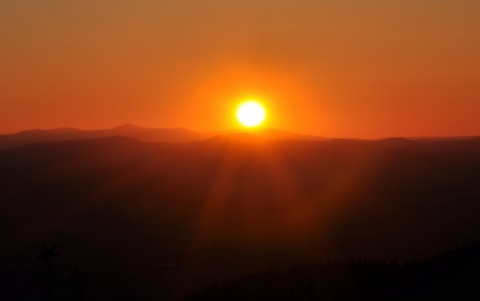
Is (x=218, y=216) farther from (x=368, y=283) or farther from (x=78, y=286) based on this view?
(x=368, y=283)

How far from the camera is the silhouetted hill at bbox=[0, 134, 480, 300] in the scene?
157ft

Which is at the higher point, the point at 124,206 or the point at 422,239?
the point at 124,206

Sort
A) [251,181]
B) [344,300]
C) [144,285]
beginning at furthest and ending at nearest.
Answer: [251,181] → [144,285] → [344,300]

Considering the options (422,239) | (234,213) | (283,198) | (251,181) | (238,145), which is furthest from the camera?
(238,145)

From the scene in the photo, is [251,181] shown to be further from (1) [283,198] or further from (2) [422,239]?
(2) [422,239]

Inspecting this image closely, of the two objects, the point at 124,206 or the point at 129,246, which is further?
the point at 124,206

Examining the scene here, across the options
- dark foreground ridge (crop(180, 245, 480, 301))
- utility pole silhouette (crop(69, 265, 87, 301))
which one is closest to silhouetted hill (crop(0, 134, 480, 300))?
utility pole silhouette (crop(69, 265, 87, 301))

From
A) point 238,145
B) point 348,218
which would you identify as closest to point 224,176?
point 238,145

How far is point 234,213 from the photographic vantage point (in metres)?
75.9

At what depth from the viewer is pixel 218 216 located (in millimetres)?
73312

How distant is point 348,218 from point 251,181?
1501 inches

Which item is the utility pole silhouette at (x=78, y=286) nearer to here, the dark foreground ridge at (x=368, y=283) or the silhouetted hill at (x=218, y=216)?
the silhouetted hill at (x=218, y=216)

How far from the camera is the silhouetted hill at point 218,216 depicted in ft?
157

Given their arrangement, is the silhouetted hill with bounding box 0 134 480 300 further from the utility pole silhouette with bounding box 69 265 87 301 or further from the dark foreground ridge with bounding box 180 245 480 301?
the dark foreground ridge with bounding box 180 245 480 301
